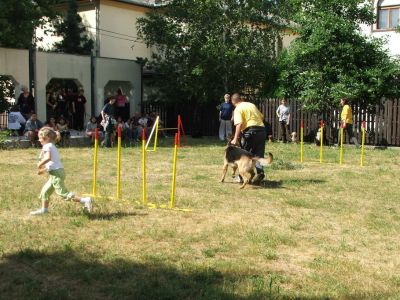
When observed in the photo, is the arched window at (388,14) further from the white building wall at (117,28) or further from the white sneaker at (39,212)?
the white sneaker at (39,212)

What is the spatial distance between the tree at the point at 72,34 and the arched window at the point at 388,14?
15769 mm

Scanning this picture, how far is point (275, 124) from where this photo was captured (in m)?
22.4

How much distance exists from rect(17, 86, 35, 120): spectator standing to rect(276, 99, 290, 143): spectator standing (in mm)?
9583

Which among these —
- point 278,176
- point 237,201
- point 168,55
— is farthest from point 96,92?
point 237,201

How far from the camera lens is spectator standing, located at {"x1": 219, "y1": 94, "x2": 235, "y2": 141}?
2042 centimetres

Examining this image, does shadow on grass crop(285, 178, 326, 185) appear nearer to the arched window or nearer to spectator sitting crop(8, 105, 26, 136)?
spectator sitting crop(8, 105, 26, 136)

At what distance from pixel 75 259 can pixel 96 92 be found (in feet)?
62.3

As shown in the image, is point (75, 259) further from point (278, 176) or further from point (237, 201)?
point (278, 176)

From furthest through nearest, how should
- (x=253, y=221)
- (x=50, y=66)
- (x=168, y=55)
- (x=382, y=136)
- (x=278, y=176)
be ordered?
1. (x=168, y=55)
2. (x=50, y=66)
3. (x=382, y=136)
4. (x=278, y=176)
5. (x=253, y=221)

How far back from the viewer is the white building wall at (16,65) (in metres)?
20.0

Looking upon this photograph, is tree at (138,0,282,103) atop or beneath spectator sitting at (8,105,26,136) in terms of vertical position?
atop

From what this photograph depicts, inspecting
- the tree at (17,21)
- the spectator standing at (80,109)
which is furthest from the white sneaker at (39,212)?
the spectator standing at (80,109)

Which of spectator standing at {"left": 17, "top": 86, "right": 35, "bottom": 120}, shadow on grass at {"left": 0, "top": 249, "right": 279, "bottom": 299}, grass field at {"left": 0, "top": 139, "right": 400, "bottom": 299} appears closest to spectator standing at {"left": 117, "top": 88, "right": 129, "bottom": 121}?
spectator standing at {"left": 17, "top": 86, "right": 35, "bottom": 120}

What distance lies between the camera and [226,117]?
20516mm
